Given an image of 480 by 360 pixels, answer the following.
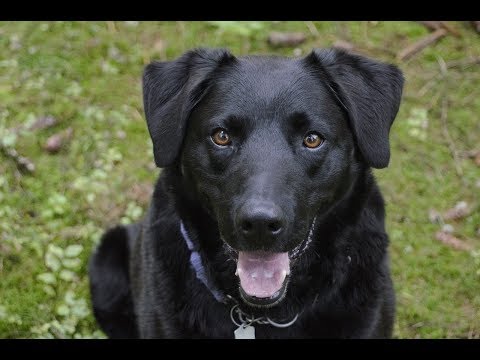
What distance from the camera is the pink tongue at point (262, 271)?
3.39m

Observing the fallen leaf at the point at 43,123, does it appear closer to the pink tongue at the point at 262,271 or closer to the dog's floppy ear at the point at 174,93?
the dog's floppy ear at the point at 174,93

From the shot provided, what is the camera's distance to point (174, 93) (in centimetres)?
362

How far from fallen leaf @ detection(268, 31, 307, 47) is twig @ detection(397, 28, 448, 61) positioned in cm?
78

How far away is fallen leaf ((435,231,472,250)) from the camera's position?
5.12 metres

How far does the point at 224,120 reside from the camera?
3383 millimetres

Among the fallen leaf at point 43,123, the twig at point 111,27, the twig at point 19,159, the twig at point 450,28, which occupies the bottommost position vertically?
the twig at point 19,159

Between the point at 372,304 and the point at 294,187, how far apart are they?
0.90 metres

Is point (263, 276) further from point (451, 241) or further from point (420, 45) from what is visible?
point (420, 45)

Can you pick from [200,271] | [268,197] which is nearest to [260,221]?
[268,197]

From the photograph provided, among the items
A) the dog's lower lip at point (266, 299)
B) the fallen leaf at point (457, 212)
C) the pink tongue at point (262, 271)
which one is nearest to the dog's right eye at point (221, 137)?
the pink tongue at point (262, 271)

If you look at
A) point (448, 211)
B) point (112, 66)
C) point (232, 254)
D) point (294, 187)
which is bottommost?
point (448, 211)

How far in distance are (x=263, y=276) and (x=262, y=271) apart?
2cm
